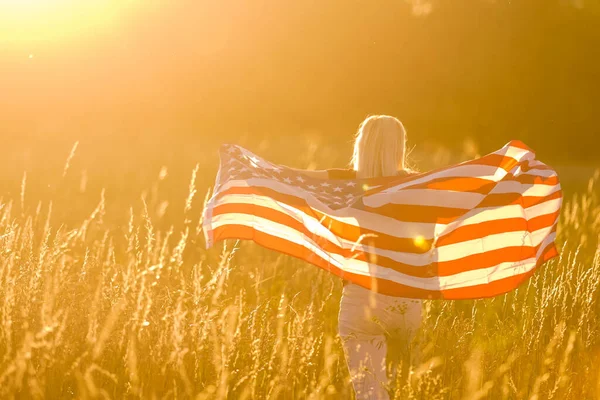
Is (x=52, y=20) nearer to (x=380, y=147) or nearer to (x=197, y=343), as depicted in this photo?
(x=380, y=147)

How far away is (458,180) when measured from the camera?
15.6 feet

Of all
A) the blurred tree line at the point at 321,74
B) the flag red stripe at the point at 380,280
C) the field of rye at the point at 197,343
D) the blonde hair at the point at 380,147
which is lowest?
the field of rye at the point at 197,343

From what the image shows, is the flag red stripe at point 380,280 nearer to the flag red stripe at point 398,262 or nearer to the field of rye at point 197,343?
the flag red stripe at point 398,262

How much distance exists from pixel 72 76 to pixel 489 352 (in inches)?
1215

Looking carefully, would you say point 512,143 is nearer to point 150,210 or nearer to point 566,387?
point 566,387

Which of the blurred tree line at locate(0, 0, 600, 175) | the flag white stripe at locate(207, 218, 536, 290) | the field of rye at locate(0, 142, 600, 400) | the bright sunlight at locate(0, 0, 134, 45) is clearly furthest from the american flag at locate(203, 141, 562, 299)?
the bright sunlight at locate(0, 0, 134, 45)

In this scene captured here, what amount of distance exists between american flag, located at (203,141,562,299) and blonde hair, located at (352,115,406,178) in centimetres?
10

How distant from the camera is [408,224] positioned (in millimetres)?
4508

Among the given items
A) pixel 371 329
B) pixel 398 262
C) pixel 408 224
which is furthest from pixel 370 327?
pixel 408 224

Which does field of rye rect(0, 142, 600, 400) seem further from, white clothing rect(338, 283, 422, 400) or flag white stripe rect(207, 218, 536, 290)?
flag white stripe rect(207, 218, 536, 290)

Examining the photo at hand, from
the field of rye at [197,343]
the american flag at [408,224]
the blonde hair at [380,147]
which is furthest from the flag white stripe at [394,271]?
the blonde hair at [380,147]

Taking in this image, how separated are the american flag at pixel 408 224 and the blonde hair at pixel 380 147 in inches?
3.8

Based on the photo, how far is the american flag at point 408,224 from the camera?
14.4 feet

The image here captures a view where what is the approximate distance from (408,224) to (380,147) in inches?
22.2
